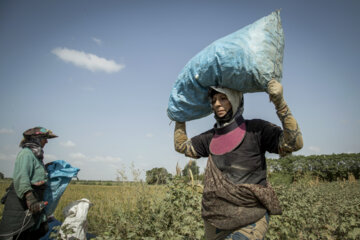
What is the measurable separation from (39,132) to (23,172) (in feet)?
2.09

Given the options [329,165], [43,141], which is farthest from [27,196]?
[329,165]

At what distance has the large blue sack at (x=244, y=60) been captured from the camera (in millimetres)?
1659

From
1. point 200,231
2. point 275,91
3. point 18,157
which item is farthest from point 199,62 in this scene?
point 18,157

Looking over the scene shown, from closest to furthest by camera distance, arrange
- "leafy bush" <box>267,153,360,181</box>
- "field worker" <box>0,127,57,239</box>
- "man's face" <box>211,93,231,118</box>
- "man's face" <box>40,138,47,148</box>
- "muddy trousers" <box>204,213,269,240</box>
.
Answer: "muddy trousers" <box>204,213,269,240</box>, "man's face" <box>211,93,231,118</box>, "field worker" <box>0,127,57,239</box>, "man's face" <box>40,138,47,148</box>, "leafy bush" <box>267,153,360,181</box>

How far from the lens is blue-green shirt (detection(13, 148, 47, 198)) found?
124 inches

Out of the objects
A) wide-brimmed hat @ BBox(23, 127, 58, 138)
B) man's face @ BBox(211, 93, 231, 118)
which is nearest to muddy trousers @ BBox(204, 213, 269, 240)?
man's face @ BBox(211, 93, 231, 118)

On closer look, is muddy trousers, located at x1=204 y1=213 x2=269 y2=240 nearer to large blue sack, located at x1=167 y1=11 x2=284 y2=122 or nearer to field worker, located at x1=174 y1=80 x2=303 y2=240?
field worker, located at x1=174 y1=80 x2=303 y2=240

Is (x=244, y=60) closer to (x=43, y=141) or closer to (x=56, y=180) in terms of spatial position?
(x=43, y=141)

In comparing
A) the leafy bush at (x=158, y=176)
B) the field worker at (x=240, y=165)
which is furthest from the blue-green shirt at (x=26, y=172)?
the field worker at (x=240, y=165)

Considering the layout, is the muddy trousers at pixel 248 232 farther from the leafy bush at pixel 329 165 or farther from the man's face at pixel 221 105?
the leafy bush at pixel 329 165

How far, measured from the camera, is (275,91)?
1.51 meters

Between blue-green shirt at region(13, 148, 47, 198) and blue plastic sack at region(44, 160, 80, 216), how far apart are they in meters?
0.24

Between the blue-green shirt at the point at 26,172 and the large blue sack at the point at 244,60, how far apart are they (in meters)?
2.56

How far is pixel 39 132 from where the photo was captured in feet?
11.8
